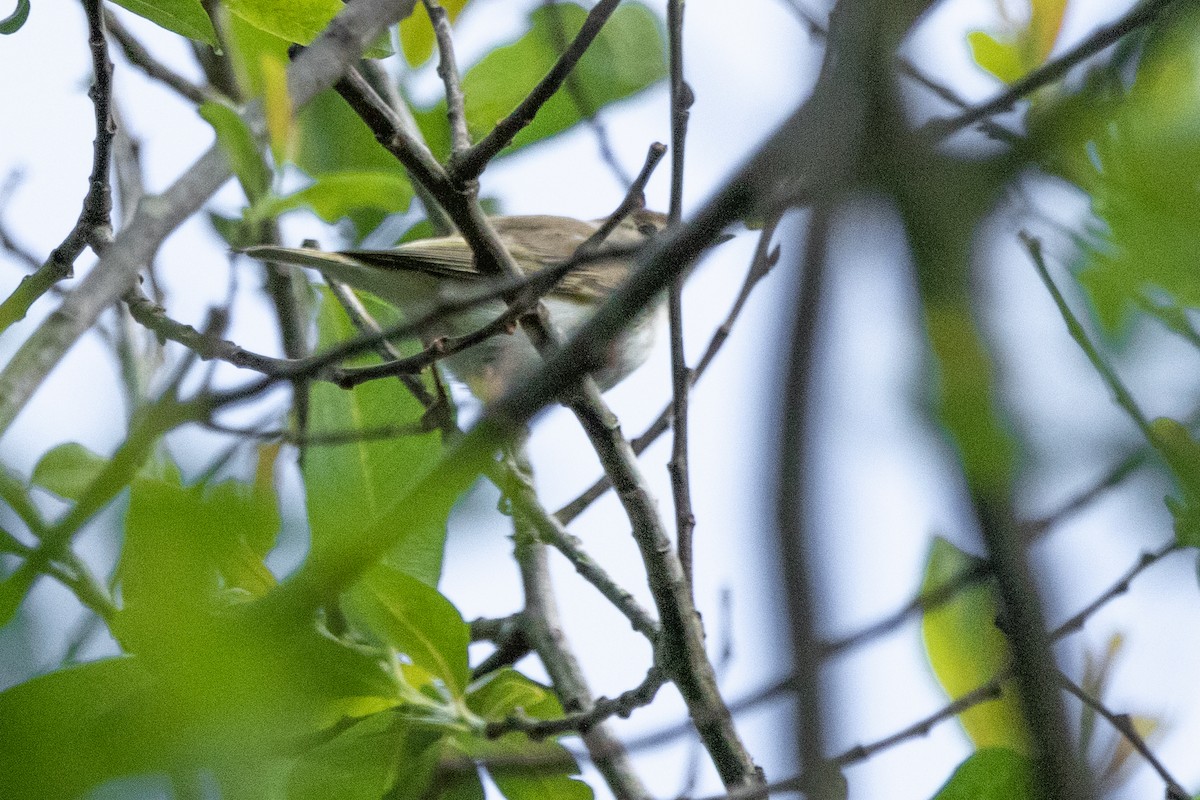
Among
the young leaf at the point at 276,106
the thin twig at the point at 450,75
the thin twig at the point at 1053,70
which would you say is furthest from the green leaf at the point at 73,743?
the thin twig at the point at 450,75

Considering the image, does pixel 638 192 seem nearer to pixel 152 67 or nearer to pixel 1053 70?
pixel 1053 70

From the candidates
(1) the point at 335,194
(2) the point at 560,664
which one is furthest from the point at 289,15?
(2) the point at 560,664

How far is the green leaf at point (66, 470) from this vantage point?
1.86 meters

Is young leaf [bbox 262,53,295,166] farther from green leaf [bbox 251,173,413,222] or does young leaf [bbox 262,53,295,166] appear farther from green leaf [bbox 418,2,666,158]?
green leaf [bbox 418,2,666,158]

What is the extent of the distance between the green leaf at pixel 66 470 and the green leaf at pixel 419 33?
1.09m

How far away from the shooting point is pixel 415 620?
177 centimetres

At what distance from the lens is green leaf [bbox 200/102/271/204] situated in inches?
55.1

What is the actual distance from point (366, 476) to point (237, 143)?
0.44 m

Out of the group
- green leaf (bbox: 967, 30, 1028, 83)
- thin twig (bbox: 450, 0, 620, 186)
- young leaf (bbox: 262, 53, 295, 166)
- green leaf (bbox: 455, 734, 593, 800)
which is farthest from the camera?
green leaf (bbox: 455, 734, 593, 800)

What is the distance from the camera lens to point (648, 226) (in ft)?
13.9

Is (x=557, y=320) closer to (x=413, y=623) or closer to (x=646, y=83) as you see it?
(x=646, y=83)

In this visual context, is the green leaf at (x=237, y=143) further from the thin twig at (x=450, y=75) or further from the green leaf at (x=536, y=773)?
the green leaf at (x=536, y=773)

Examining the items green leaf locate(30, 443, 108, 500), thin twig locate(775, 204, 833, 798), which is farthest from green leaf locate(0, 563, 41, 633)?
green leaf locate(30, 443, 108, 500)

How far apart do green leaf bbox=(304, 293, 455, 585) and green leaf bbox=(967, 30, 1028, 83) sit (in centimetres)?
111
